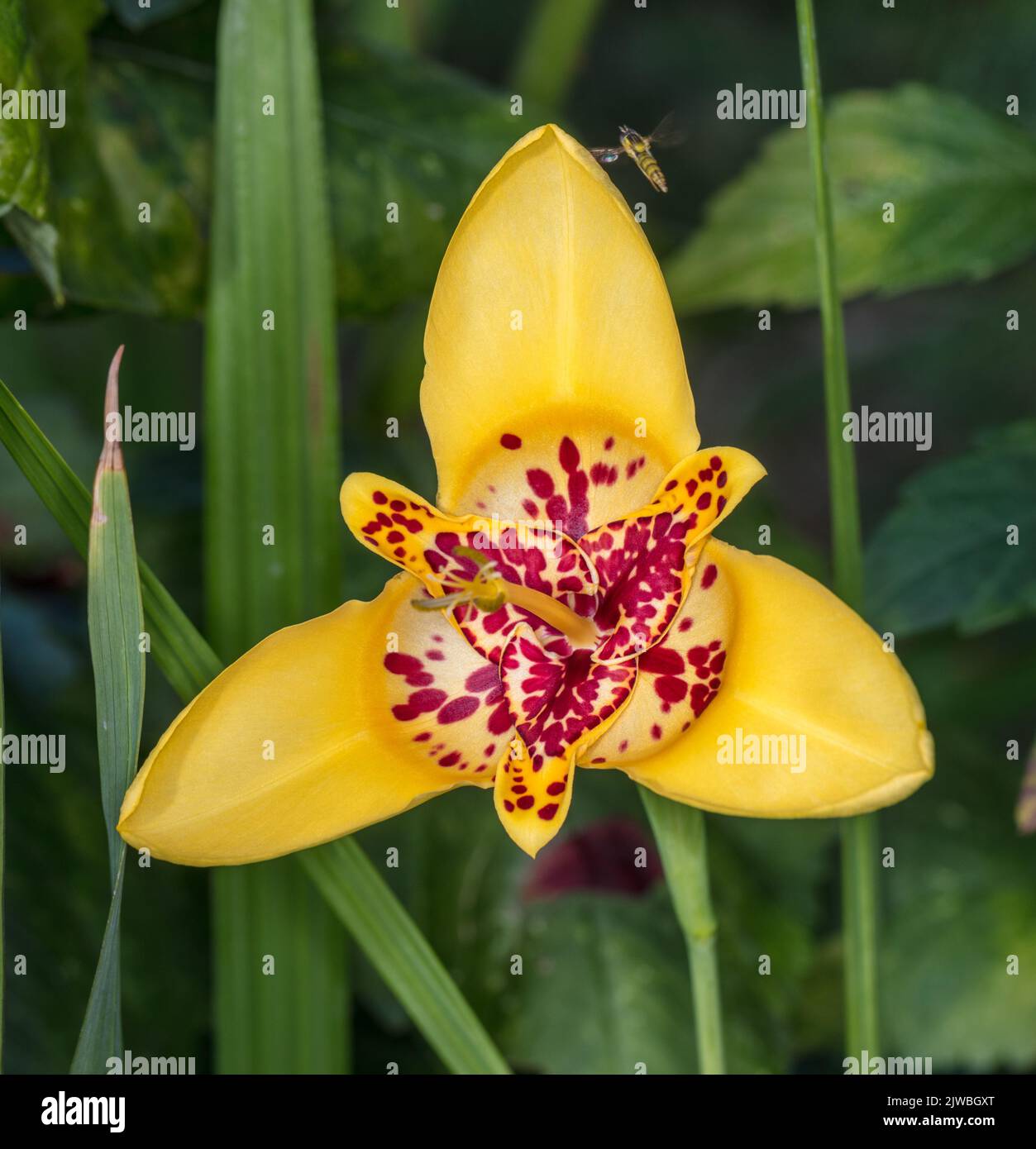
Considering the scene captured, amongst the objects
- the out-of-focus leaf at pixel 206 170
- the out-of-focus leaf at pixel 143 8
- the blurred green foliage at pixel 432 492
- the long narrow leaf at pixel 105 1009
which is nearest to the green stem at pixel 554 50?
the blurred green foliage at pixel 432 492

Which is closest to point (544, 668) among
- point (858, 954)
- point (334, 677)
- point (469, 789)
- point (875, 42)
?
point (334, 677)

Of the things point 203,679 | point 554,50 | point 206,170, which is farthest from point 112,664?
point 554,50

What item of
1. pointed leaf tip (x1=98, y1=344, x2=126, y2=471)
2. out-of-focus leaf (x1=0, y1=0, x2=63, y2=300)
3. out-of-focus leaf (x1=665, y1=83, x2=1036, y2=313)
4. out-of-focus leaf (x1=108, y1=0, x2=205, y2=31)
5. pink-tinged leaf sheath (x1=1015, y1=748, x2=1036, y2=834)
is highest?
out-of-focus leaf (x1=108, y1=0, x2=205, y2=31)

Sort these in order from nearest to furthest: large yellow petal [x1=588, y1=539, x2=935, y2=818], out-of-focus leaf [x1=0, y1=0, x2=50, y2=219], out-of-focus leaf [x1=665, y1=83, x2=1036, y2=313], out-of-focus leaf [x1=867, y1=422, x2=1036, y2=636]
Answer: large yellow petal [x1=588, y1=539, x2=935, y2=818], out-of-focus leaf [x1=0, y1=0, x2=50, y2=219], out-of-focus leaf [x1=867, y1=422, x2=1036, y2=636], out-of-focus leaf [x1=665, y1=83, x2=1036, y2=313]

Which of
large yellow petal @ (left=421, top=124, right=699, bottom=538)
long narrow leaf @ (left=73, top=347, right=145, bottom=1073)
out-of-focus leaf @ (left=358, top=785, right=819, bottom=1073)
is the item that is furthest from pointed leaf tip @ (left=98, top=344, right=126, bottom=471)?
out-of-focus leaf @ (left=358, top=785, right=819, bottom=1073)

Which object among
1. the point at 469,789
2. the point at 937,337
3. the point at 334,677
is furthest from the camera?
the point at 937,337

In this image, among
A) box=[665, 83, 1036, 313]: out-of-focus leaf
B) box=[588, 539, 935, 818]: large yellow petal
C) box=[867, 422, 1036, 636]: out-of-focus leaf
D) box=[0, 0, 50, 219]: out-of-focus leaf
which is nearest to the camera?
box=[588, 539, 935, 818]: large yellow petal

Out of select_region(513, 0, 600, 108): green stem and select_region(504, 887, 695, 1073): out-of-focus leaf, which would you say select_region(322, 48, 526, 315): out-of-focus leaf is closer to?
select_region(513, 0, 600, 108): green stem

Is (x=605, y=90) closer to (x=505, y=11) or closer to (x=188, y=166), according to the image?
(x=505, y=11)
